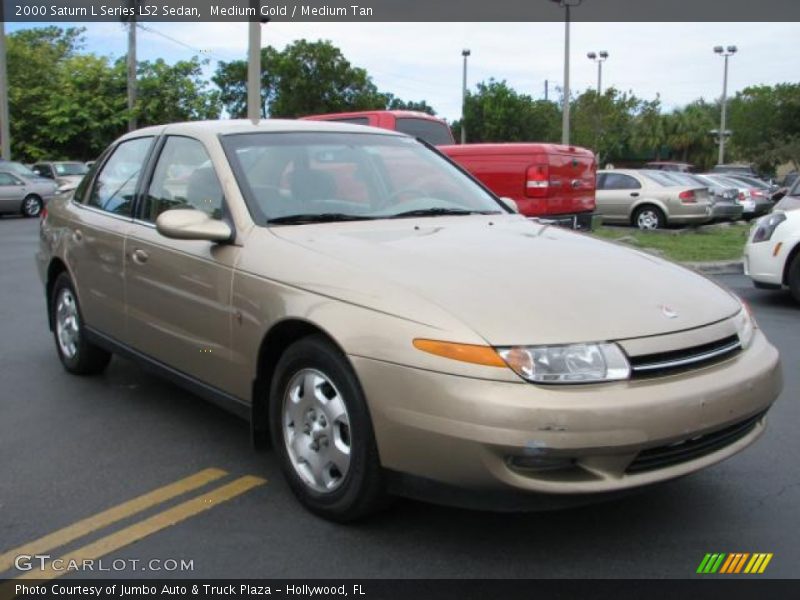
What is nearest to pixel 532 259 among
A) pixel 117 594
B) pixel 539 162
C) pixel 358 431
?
pixel 358 431

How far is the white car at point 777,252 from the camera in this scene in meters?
8.13

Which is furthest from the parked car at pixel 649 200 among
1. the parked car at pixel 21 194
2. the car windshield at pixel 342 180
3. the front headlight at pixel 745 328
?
the front headlight at pixel 745 328

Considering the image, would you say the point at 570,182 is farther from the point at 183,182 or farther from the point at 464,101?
the point at 464,101

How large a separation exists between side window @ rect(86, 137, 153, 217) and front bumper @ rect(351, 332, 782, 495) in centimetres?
256

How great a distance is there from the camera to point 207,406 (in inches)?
195

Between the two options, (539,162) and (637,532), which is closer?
(637,532)

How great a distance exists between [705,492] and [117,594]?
244 cm

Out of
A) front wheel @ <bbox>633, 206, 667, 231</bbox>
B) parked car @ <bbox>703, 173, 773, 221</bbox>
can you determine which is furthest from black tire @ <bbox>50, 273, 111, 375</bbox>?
parked car @ <bbox>703, 173, 773, 221</bbox>

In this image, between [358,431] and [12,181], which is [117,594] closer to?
[358,431]

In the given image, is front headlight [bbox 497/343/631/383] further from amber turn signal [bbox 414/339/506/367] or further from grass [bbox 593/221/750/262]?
grass [bbox 593/221/750/262]

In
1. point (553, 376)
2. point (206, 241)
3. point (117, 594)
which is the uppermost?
point (206, 241)

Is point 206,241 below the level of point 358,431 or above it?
above

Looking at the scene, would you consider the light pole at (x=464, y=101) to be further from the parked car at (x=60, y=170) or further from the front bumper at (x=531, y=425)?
the front bumper at (x=531, y=425)

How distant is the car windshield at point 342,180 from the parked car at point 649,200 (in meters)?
13.6
